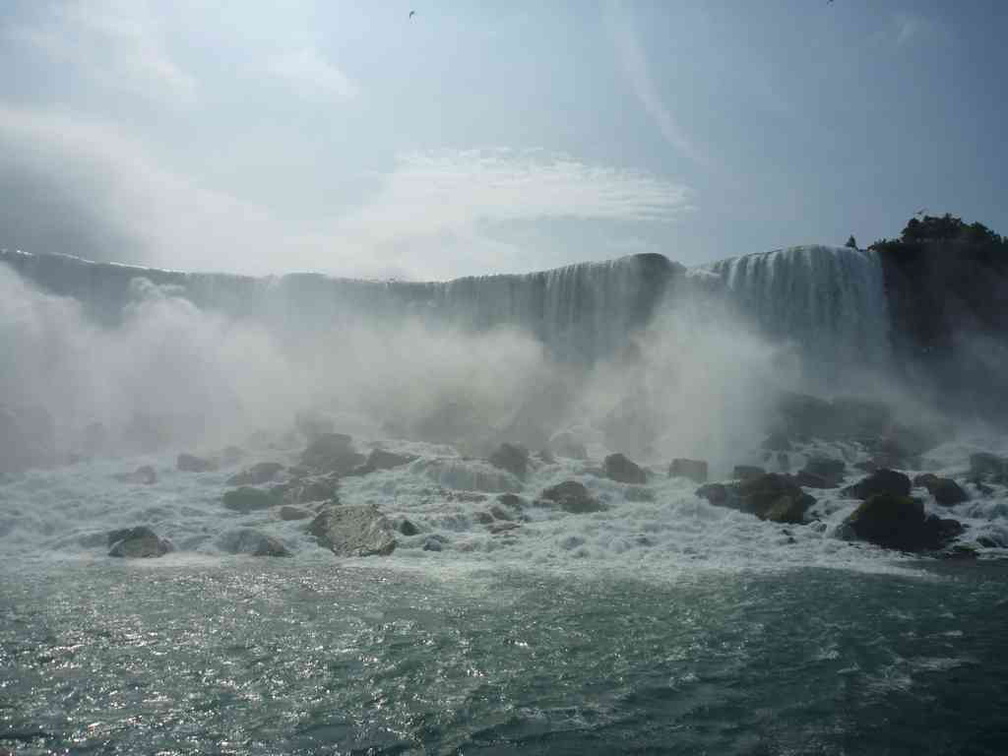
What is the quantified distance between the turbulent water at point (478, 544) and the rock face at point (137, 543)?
1.55ft

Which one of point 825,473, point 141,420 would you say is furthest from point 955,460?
point 141,420

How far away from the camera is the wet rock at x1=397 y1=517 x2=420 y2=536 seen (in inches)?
586

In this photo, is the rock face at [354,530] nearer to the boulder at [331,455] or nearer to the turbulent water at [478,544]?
the turbulent water at [478,544]

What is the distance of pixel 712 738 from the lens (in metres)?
6.20

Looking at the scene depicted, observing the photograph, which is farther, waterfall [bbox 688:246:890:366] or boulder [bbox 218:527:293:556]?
waterfall [bbox 688:246:890:366]

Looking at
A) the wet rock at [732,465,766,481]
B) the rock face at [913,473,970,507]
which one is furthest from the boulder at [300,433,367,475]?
the rock face at [913,473,970,507]

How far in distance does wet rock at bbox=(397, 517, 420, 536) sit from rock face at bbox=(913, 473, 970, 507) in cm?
1032

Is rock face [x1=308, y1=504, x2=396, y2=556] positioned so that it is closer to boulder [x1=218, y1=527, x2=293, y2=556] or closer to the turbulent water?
the turbulent water

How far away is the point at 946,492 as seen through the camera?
655 inches

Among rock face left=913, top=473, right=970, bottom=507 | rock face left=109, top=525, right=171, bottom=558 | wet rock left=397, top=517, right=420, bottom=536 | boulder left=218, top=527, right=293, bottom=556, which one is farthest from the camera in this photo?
rock face left=913, top=473, right=970, bottom=507

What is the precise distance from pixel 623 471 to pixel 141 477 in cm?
1131

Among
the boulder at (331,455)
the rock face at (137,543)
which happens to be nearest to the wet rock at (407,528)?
the rock face at (137,543)

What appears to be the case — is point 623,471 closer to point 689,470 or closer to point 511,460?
point 689,470

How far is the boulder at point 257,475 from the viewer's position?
19.4 m
